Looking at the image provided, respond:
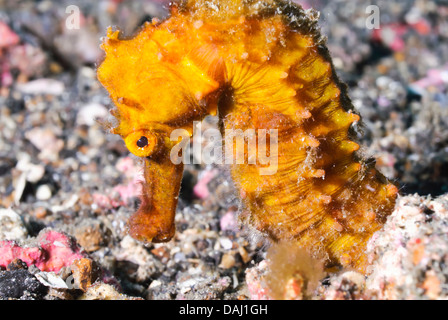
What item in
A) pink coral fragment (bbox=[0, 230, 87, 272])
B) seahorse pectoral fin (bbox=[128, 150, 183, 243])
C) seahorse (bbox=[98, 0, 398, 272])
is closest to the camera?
seahorse (bbox=[98, 0, 398, 272])

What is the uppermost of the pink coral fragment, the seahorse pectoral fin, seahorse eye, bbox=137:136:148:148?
seahorse eye, bbox=137:136:148:148

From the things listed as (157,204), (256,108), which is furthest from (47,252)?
(256,108)

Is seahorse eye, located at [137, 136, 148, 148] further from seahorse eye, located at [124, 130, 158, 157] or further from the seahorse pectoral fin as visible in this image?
the seahorse pectoral fin

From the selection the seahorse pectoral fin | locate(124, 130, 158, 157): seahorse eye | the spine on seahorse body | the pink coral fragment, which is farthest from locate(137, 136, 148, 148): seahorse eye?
the pink coral fragment

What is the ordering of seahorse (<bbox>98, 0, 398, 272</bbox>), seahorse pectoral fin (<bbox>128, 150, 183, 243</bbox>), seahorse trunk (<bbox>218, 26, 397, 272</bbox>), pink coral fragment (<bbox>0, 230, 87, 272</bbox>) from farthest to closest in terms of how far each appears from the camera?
pink coral fragment (<bbox>0, 230, 87, 272</bbox>) < seahorse pectoral fin (<bbox>128, 150, 183, 243</bbox>) < seahorse trunk (<bbox>218, 26, 397, 272</bbox>) < seahorse (<bbox>98, 0, 398, 272</bbox>)

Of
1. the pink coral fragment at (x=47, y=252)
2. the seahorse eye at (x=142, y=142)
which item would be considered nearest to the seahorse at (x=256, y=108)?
the seahorse eye at (x=142, y=142)

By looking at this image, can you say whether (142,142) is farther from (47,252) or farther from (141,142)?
(47,252)
